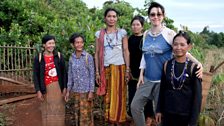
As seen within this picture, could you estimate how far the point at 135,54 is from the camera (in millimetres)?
5430

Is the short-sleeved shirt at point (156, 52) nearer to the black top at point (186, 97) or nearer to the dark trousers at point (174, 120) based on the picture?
the black top at point (186, 97)

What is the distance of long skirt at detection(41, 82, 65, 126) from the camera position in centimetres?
561

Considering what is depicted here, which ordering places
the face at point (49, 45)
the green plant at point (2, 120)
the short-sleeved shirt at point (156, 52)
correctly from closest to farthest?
the short-sleeved shirt at point (156, 52) < the face at point (49, 45) < the green plant at point (2, 120)

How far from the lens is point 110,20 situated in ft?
17.5

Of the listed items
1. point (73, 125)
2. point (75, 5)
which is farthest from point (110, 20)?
Result: point (75, 5)

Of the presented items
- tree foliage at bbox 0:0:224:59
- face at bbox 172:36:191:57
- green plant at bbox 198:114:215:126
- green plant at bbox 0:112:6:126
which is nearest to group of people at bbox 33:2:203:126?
face at bbox 172:36:191:57

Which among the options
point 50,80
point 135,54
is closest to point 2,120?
point 50,80

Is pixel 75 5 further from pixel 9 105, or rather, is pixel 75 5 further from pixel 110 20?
pixel 110 20

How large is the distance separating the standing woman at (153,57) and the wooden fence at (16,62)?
5.42 meters

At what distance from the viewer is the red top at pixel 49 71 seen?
5.56 m

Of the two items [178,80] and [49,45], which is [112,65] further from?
[178,80]

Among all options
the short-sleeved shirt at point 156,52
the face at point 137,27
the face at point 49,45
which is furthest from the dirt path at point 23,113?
the short-sleeved shirt at point 156,52

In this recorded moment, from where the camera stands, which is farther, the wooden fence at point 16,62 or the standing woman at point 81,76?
the wooden fence at point 16,62

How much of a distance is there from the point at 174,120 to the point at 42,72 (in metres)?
2.31
